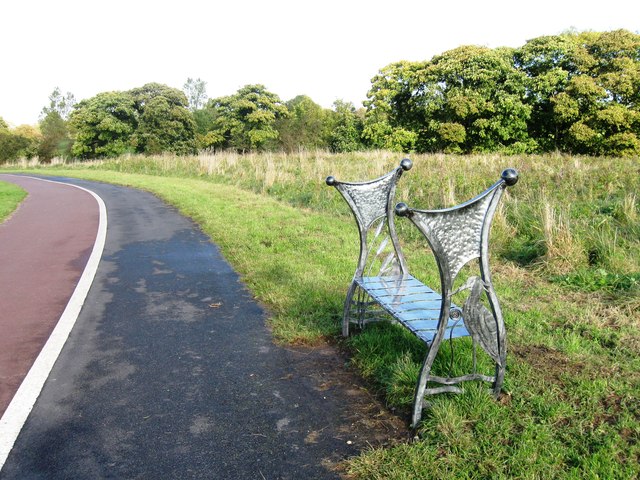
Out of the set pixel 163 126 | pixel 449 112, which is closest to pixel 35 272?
pixel 449 112

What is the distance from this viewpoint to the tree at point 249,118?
1855 inches

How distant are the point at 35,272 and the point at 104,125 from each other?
41.9m

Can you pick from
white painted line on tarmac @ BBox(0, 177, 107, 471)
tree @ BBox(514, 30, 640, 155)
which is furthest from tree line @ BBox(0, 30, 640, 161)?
white painted line on tarmac @ BBox(0, 177, 107, 471)

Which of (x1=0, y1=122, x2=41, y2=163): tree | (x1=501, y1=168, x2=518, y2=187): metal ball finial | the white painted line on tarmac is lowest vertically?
the white painted line on tarmac

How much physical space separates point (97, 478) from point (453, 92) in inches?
1394

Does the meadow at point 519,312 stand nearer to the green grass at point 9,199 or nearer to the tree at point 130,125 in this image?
the green grass at point 9,199

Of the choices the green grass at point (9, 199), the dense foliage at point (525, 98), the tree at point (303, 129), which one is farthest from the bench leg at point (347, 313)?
the tree at point (303, 129)

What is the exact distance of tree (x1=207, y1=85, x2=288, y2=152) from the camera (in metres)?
47.1

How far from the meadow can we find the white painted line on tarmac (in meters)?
2.02

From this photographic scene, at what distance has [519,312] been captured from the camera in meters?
4.91

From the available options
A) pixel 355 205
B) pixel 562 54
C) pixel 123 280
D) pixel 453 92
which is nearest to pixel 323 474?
pixel 355 205

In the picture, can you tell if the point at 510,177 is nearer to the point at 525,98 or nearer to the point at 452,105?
the point at 452,105

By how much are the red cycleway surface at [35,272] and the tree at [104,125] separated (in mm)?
32939

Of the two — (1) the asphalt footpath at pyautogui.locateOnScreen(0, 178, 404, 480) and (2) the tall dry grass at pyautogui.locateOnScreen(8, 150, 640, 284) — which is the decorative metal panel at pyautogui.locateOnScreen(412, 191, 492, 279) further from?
(2) the tall dry grass at pyautogui.locateOnScreen(8, 150, 640, 284)
